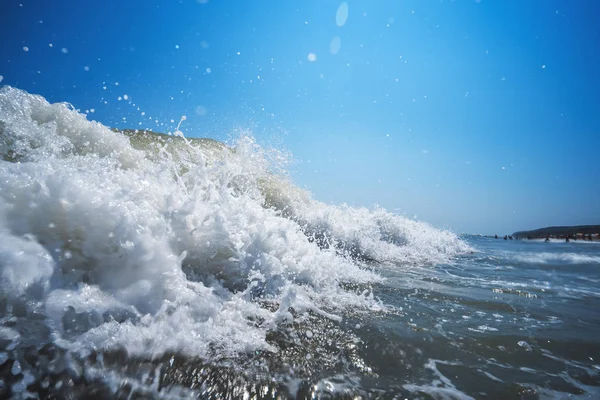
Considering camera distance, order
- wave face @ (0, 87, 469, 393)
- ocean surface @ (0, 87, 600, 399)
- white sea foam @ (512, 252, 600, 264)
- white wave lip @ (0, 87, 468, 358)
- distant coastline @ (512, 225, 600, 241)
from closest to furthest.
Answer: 1. ocean surface @ (0, 87, 600, 399)
2. wave face @ (0, 87, 469, 393)
3. white wave lip @ (0, 87, 468, 358)
4. white sea foam @ (512, 252, 600, 264)
5. distant coastline @ (512, 225, 600, 241)

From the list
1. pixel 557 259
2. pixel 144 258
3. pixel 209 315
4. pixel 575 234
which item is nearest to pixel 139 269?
pixel 144 258

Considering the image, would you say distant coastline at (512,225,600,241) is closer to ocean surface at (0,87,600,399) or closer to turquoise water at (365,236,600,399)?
turquoise water at (365,236,600,399)

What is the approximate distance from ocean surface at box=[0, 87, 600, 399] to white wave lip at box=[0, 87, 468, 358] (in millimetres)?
13

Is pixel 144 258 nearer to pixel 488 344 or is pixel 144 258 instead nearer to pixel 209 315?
pixel 209 315

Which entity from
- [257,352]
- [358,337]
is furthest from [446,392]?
[257,352]

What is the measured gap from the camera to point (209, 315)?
2227 millimetres

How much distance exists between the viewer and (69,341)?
1.60 m

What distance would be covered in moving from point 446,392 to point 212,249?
8.39 feet

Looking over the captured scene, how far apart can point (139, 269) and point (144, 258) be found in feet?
0.32

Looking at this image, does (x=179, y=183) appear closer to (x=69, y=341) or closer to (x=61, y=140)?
(x=69, y=341)

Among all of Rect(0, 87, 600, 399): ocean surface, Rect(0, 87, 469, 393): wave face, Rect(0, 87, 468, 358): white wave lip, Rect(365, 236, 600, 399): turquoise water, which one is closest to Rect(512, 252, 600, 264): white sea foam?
Rect(365, 236, 600, 399): turquoise water

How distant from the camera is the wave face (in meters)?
1.72

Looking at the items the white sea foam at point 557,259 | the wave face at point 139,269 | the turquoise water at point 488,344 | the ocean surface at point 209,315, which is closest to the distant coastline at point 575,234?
the white sea foam at point 557,259

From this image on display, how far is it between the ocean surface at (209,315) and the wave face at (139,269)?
0.01m
